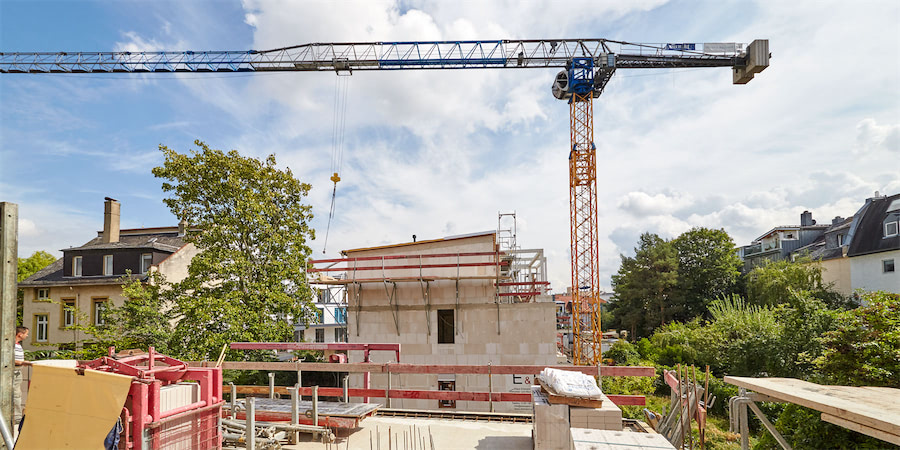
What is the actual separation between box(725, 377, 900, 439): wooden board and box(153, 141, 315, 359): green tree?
15352mm

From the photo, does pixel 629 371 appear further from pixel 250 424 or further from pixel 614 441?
pixel 250 424

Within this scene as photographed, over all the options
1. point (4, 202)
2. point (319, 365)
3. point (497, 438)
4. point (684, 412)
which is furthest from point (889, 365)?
point (4, 202)

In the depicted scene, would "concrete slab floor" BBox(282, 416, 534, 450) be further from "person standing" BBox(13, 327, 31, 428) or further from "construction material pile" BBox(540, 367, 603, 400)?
"person standing" BBox(13, 327, 31, 428)

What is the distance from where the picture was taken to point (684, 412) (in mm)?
7086

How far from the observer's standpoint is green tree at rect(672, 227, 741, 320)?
53312 millimetres

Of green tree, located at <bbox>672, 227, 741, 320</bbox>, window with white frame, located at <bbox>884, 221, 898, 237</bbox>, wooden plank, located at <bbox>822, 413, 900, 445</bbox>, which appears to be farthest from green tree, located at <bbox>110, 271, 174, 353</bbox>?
green tree, located at <bbox>672, 227, 741, 320</bbox>

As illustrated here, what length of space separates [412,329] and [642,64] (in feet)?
110

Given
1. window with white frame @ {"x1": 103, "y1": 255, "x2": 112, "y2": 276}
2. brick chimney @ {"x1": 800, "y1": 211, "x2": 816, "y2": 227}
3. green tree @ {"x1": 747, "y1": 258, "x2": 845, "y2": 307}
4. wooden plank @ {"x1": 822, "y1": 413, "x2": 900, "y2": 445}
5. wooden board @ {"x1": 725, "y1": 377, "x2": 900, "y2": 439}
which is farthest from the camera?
brick chimney @ {"x1": 800, "y1": 211, "x2": 816, "y2": 227}

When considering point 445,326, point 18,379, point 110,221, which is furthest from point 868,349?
point 110,221

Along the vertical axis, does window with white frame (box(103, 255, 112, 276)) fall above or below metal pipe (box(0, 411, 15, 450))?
above

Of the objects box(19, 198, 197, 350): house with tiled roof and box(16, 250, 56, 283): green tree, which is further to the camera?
box(16, 250, 56, 283): green tree

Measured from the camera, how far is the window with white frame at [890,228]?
33656 millimetres

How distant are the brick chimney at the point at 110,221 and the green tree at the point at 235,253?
1812cm

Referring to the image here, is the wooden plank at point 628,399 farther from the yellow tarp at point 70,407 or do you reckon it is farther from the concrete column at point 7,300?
the concrete column at point 7,300
